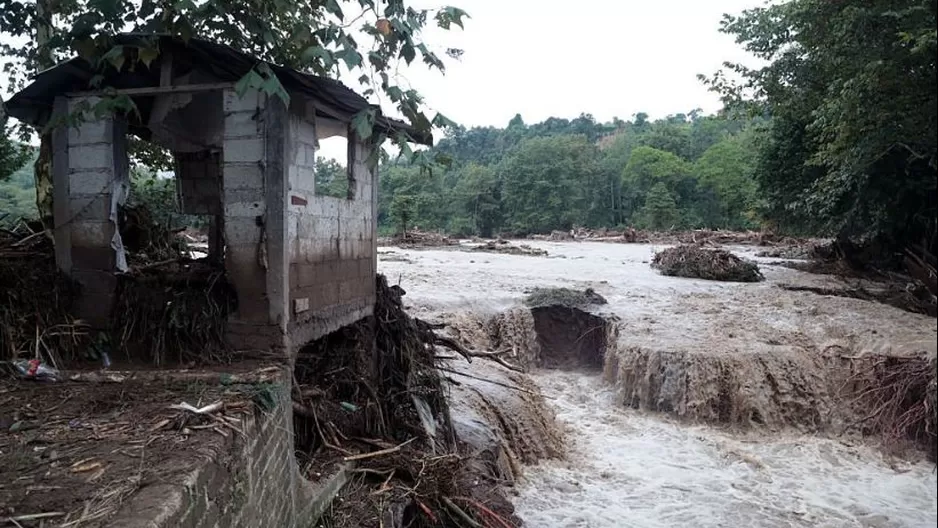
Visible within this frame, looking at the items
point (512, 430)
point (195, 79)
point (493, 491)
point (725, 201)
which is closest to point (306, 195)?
point (195, 79)

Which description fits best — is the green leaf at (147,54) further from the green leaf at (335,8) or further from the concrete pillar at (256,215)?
the green leaf at (335,8)

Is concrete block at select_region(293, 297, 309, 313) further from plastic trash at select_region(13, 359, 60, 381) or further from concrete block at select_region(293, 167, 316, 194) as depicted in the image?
plastic trash at select_region(13, 359, 60, 381)

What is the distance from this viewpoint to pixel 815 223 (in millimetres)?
18062

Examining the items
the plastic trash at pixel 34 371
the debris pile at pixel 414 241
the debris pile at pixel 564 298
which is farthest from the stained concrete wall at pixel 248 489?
the debris pile at pixel 414 241

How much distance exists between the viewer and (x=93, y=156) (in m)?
5.47

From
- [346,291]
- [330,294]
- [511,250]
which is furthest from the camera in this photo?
[511,250]

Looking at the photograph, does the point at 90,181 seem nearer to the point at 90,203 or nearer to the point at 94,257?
the point at 90,203

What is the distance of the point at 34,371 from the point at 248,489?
221 cm

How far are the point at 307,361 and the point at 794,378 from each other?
8.34 meters

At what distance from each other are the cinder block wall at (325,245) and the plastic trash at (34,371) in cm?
174

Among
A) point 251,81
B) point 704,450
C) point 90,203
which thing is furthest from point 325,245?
point 704,450

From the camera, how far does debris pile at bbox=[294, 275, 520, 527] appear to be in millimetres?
5152

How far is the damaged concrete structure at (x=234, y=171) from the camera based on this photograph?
4992 millimetres

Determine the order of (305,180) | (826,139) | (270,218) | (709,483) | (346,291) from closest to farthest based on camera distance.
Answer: (270,218) → (305,180) → (346,291) → (709,483) → (826,139)
